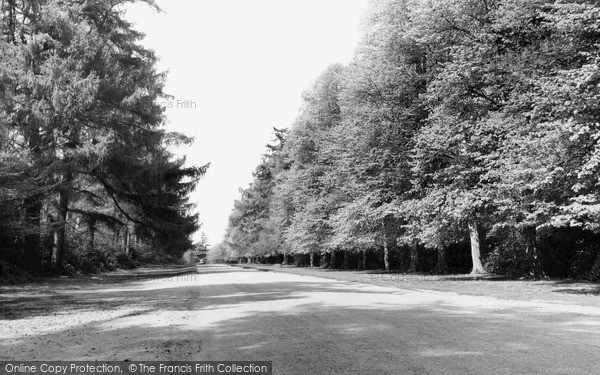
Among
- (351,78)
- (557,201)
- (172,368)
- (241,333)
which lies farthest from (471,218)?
(172,368)

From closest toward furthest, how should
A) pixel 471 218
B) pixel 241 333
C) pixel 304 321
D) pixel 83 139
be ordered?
1. pixel 241 333
2. pixel 304 321
3. pixel 471 218
4. pixel 83 139

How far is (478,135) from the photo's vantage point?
66.2 ft

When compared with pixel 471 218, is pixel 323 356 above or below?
below

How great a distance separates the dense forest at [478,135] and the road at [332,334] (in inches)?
232

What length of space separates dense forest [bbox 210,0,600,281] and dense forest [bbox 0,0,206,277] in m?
13.1

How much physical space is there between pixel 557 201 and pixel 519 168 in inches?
103

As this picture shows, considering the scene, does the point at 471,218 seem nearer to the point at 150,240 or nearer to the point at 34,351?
the point at 34,351

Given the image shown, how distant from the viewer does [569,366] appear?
5.41m

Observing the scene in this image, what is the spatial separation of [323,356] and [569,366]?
118 inches

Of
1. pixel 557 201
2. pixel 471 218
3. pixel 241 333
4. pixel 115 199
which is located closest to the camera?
pixel 241 333

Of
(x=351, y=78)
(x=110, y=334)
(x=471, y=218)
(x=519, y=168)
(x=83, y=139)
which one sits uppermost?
(x=351, y=78)

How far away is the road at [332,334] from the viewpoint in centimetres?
581

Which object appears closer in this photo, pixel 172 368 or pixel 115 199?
pixel 172 368

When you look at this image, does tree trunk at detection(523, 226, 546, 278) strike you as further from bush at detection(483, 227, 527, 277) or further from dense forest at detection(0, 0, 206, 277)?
dense forest at detection(0, 0, 206, 277)
